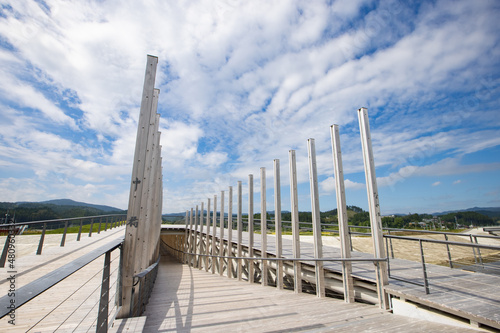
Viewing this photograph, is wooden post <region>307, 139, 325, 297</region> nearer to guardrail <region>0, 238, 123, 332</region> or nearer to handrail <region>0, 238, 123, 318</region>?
guardrail <region>0, 238, 123, 332</region>

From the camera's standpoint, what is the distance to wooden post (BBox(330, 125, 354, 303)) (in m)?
4.89

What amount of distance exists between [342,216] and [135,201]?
14.6 ft

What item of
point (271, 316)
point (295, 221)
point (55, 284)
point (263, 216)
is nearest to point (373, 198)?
point (295, 221)

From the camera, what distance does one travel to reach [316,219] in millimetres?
5965

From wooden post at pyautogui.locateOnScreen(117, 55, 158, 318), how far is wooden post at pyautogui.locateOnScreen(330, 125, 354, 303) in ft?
13.8

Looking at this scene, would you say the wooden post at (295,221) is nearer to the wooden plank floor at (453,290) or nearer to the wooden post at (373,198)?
the wooden plank floor at (453,290)

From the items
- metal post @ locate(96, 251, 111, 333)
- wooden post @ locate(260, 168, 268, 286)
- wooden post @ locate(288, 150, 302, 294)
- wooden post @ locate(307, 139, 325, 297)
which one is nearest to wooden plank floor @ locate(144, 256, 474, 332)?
wooden post @ locate(307, 139, 325, 297)

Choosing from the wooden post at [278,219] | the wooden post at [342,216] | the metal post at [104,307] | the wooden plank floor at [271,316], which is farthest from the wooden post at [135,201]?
the wooden post at [278,219]

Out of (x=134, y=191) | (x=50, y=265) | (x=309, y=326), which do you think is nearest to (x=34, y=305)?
(x=134, y=191)

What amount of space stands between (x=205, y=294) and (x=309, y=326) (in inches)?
122

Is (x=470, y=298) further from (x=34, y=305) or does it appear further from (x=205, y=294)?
(x=34, y=305)

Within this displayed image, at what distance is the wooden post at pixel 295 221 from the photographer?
6.08 m

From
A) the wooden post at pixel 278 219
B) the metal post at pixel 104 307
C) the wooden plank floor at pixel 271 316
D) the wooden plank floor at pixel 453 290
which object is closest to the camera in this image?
the metal post at pixel 104 307

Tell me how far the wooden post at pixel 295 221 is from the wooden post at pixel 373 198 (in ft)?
7.04
